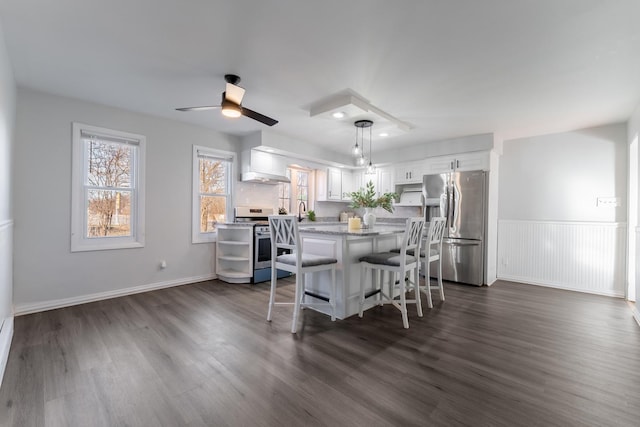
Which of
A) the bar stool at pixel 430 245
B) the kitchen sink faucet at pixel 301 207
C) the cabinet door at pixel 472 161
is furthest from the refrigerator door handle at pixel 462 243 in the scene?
the kitchen sink faucet at pixel 301 207

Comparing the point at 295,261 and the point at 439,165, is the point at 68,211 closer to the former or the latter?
the point at 295,261

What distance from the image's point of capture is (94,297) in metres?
3.42

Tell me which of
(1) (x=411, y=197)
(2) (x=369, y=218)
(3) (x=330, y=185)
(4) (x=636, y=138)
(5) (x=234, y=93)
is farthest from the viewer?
(3) (x=330, y=185)

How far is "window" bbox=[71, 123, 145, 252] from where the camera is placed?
3365 mm

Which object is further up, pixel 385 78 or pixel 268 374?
pixel 385 78

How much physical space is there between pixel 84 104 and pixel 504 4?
4259mm

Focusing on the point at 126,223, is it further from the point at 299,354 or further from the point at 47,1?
the point at 299,354

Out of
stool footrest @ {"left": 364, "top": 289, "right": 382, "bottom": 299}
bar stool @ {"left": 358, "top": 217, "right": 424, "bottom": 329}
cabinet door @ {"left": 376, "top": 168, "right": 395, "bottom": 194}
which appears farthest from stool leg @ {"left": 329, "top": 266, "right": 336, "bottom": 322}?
cabinet door @ {"left": 376, "top": 168, "right": 395, "bottom": 194}

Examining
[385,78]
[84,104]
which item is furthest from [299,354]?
[84,104]

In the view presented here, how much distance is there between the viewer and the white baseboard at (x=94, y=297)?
3.00 metres

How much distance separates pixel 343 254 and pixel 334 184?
11.1 ft

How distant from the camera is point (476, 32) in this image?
197 centimetres

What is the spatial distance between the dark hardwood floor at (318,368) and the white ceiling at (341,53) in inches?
92.7

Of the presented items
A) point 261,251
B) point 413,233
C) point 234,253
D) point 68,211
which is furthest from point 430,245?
point 68,211
